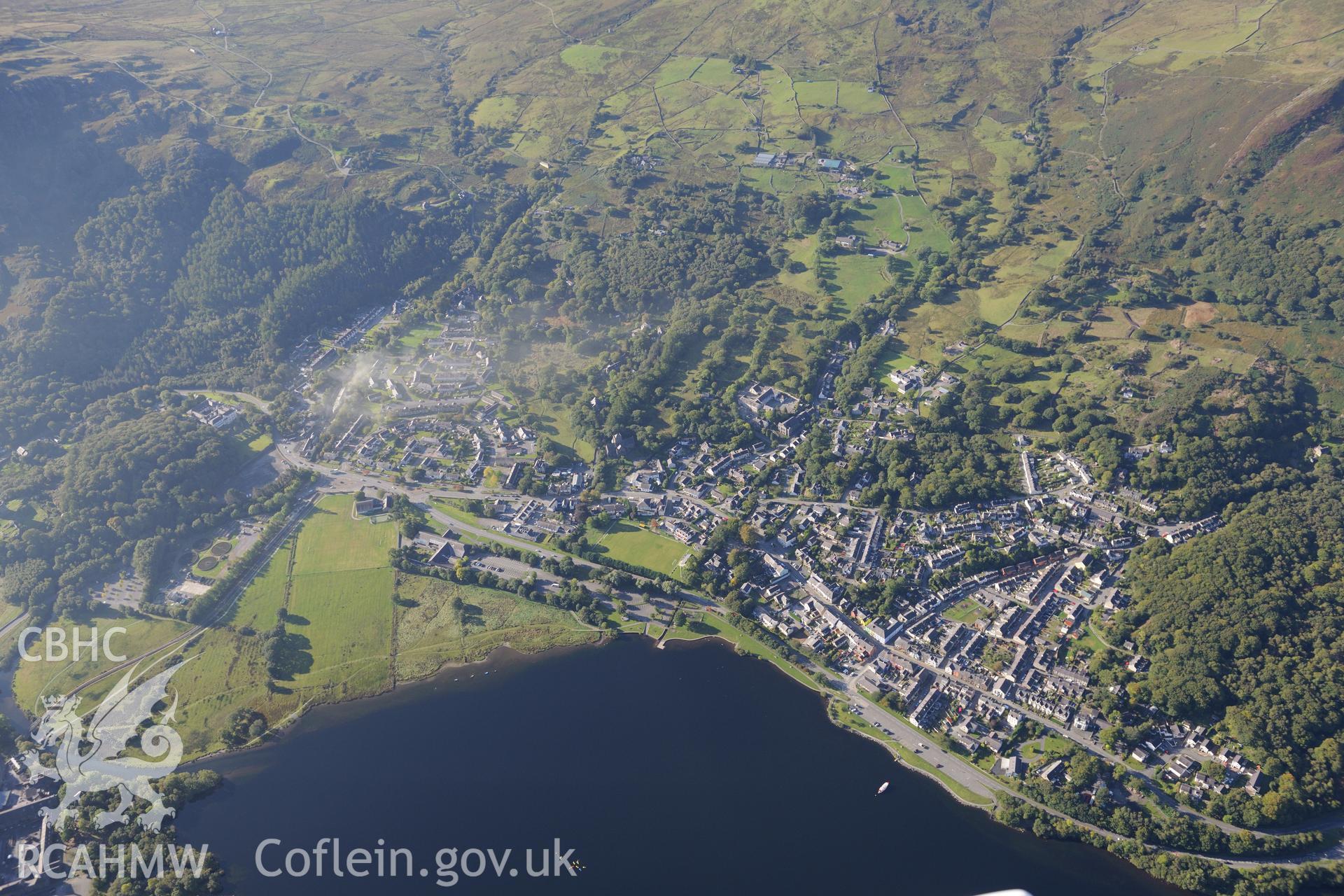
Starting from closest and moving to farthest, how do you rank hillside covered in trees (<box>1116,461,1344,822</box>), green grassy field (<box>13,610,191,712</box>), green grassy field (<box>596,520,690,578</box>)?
hillside covered in trees (<box>1116,461,1344,822</box>), green grassy field (<box>13,610,191,712</box>), green grassy field (<box>596,520,690,578</box>)

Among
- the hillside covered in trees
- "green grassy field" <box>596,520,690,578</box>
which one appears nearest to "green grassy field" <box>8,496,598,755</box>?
"green grassy field" <box>596,520,690,578</box>

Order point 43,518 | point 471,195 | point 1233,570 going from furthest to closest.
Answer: point 471,195, point 43,518, point 1233,570

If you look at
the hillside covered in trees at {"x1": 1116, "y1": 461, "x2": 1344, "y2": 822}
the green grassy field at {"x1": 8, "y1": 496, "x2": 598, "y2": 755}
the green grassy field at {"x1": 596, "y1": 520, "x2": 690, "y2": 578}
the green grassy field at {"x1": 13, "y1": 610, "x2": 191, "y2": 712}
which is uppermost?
the hillside covered in trees at {"x1": 1116, "y1": 461, "x2": 1344, "y2": 822}

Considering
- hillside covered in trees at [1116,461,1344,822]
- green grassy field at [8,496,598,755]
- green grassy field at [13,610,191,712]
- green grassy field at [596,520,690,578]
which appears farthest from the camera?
green grassy field at [596,520,690,578]

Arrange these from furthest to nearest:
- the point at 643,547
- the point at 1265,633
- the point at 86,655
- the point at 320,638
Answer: the point at 643,547 → the point at 86,655 → the point at 320,638 → the point at 1265,633

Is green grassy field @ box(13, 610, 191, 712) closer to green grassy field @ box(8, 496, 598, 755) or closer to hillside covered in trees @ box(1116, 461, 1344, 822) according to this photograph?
green grassy field @ box(8, 496, 598, 755)

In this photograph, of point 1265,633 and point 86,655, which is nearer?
point 1265,633

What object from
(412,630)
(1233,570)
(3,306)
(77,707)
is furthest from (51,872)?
(1233,570)

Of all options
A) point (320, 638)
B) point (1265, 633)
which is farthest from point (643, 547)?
point (1265, 633)

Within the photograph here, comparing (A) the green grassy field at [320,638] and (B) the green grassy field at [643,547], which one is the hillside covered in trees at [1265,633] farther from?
(A) the green grassy field at [320,638]

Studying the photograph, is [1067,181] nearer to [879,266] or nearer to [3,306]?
[879,266]

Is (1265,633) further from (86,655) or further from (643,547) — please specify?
(86,655)
